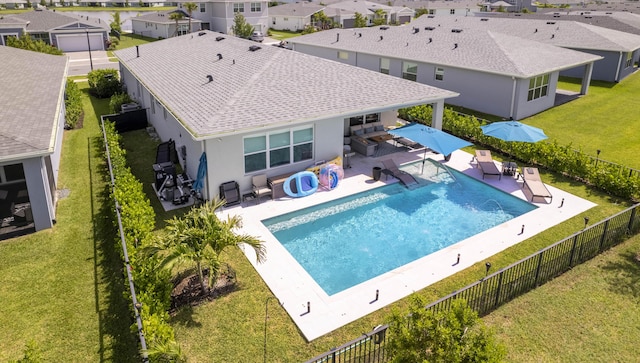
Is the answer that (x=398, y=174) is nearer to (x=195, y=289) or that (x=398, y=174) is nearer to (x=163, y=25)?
(x=195, y=289)

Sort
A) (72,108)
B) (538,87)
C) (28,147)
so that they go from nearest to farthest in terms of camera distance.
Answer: (28,147) < (72,108) < (538,87)

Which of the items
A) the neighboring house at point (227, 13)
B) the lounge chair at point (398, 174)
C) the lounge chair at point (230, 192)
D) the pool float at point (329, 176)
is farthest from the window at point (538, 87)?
the neighboring house at point (227, 13)

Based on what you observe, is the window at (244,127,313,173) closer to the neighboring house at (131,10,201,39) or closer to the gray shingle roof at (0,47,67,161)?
the gray shingle roof at (0,47,67,161)

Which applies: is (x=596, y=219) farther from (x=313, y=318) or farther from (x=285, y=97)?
(x=285, y=97)

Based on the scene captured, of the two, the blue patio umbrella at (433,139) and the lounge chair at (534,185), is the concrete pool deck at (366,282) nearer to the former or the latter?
the lounge chair at (534,185)

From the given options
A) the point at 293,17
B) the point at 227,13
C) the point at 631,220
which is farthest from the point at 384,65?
the point at 293,17

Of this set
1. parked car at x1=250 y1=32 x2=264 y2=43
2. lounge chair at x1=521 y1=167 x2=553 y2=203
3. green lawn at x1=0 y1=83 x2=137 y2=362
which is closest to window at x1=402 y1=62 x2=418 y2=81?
lounge chair at x1=521 y1=167 x2=553 y2=203
